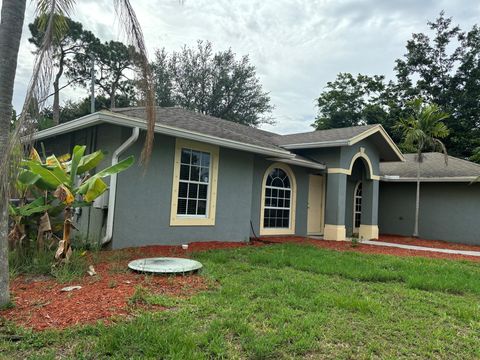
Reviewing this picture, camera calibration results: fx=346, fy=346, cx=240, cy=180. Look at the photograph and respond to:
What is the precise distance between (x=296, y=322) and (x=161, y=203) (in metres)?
5.53

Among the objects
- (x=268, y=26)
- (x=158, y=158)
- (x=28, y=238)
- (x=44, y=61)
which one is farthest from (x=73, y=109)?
(x=44, y=61)

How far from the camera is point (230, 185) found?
410 inches

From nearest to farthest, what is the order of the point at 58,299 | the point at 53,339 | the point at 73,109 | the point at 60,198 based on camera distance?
the point at 53,339 → the point at 58,299 → the point at 60,198 → the point at 73,109

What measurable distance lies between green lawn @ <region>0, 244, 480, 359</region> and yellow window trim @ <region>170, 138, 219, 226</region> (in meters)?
2.49

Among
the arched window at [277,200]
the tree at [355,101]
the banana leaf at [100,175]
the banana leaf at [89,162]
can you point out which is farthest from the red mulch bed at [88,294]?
the tree at [355,101]

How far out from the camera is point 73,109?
94.9 feet

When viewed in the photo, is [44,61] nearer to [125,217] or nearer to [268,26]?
[125,217]

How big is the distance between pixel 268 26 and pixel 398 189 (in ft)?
32.6

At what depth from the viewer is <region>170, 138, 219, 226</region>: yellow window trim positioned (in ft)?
29.8

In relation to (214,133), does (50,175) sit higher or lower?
lower

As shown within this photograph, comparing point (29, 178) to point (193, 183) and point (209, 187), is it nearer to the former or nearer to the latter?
point (193, 183)

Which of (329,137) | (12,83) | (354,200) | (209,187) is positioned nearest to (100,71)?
(329,137)

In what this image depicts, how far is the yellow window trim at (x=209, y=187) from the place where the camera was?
9070 millimetres

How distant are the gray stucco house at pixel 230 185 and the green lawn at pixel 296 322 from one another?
102 inches
